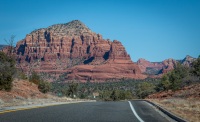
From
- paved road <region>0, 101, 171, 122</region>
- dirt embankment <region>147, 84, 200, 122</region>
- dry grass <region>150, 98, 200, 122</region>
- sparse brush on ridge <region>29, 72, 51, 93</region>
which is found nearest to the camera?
paved road <region>0, 101, 171, 122</region>

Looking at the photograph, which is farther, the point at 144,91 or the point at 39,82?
the point at 144,91

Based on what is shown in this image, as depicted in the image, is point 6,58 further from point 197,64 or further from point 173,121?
point 197,64

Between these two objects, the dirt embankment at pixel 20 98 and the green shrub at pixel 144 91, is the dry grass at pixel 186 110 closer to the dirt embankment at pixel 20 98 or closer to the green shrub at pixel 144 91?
the dirt embankment at pixel 20 98

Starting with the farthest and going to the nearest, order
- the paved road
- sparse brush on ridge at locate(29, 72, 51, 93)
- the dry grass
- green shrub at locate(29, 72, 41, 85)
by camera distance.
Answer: sparse brush on ridge at locate(29, 72, 51, 93) → green shrub at locate(29, 72, 41, 85) → the dry grass → the paved road

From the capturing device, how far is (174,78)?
81688mm

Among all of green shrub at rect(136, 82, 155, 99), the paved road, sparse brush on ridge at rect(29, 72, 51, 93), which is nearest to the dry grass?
the paved road

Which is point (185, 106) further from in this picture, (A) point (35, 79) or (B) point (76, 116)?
(A) point (35, 79)

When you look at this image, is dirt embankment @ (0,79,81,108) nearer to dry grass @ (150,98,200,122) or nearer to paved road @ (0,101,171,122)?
paved road @ (0,101,171,122)

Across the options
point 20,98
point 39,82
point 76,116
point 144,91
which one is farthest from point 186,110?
A: point 144,91

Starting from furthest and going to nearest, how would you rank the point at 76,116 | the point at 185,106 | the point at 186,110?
the point at 185,106 → the point at 186,110 → the point at 76,116

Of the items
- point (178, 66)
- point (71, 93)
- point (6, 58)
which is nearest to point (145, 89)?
point (178, 66)

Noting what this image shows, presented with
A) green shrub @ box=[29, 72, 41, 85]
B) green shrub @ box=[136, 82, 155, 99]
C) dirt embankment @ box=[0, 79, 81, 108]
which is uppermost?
green shrub @ box=[29, 72, 41, 85]

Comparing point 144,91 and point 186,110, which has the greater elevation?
point 186,110

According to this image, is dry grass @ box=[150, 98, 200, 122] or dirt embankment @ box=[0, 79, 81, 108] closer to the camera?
dry grass @ box=[150, 98, 200, 122]
